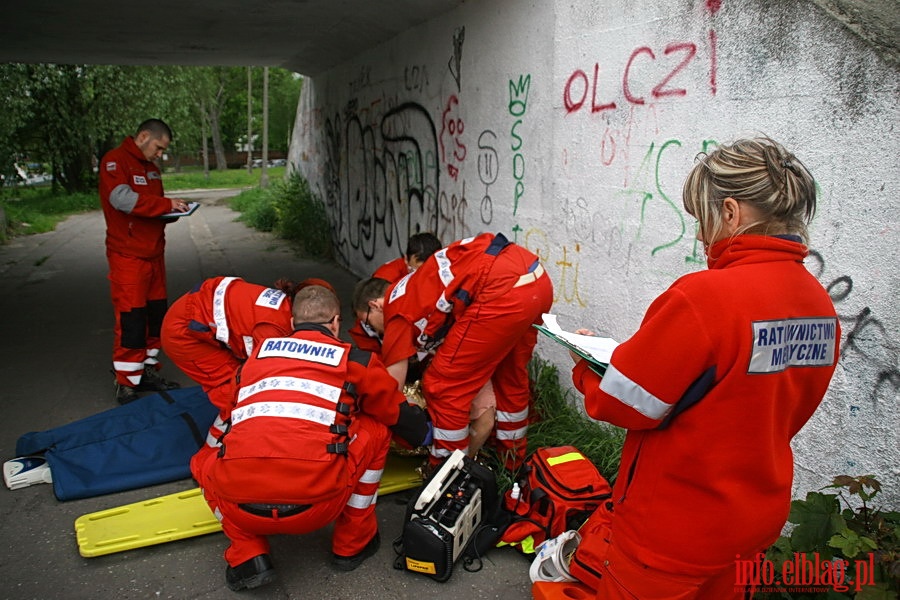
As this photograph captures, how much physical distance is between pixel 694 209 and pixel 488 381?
2071 mm

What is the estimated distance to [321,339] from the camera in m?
2.80

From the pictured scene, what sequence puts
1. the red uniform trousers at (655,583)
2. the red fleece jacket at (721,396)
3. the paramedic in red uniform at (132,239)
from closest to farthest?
the red fleece jacket at (721,396) → the red uniform trousers at (655,583) → the paramedic in red uniform at (132,239)

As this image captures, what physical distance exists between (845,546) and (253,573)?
2259mm

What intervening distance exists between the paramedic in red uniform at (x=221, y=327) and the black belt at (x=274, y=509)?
817 mm

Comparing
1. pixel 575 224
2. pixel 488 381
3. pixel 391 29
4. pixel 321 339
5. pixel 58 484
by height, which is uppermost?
pixel 391 29

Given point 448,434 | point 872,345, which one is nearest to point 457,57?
point 448,434

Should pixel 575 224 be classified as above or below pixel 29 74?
below

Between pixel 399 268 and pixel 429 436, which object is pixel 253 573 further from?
pixel 399 268

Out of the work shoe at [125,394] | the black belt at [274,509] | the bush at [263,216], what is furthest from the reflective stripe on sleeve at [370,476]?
the bush at [263,216]

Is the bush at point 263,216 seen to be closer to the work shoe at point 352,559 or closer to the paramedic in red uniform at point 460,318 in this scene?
the paramedic in red uniform at point 460,318

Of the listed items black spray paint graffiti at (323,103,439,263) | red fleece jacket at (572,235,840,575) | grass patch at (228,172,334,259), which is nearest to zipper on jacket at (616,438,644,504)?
red fleece jacket at (572,235,840,575)

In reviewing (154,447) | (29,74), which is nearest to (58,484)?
(154,447)

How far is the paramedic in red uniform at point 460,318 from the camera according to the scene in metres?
3.29

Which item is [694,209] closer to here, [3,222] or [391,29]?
[391,29]
